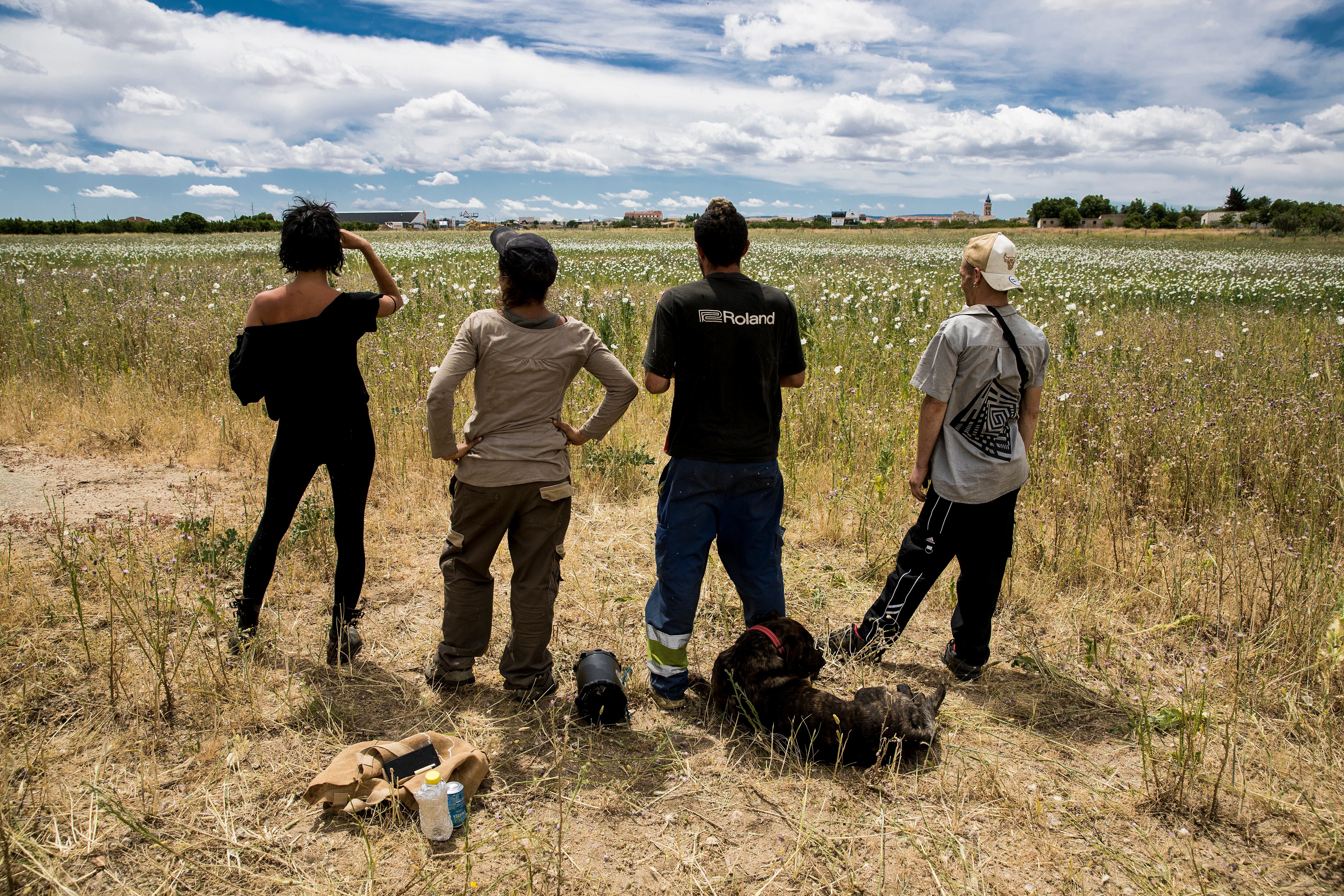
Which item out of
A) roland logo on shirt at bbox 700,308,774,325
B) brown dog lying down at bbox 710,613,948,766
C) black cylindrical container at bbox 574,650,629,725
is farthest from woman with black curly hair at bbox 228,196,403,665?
brown dog lying down at bbox 710,613,948,766

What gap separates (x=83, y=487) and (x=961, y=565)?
21.6ft

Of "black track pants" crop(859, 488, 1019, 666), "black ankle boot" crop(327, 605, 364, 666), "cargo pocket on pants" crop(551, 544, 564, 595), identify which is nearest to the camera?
"cargo pocket on pants" crop(551, 544, 564, 595)

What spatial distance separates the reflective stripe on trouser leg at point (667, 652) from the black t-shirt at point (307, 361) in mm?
1833

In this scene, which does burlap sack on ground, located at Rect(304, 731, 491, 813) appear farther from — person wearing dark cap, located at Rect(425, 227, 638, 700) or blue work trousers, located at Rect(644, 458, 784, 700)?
blue work trousers, located at Rect(644, 458, 784, 700)

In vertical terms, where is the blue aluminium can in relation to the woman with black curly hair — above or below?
below

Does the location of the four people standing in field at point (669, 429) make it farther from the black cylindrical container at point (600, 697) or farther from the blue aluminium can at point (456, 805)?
the blue aluminium can at point (456, 805)

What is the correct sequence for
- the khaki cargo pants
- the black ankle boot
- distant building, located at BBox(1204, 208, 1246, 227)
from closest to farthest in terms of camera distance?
the khaki cargo pants < the black ankle boot < distant building, located at BBox(1204, 208, 1246, 227)

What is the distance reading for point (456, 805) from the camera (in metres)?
2.63

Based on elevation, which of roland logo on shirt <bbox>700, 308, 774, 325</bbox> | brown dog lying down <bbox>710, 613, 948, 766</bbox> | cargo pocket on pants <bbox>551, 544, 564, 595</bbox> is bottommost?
brown dog lying down <bbox>710, 613, 948, 766</bbox>

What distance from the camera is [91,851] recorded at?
248 centimetres

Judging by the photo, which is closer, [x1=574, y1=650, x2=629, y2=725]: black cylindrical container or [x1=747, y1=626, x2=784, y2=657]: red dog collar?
[x1=747, y1=626, x2=784, y2=657]: red dog collar

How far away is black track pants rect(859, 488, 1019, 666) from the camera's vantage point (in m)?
3.45

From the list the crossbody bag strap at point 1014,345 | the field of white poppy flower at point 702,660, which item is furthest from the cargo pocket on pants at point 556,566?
the crossbody bag strap at point 1014,345

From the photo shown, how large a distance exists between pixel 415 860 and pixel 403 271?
17.7m
